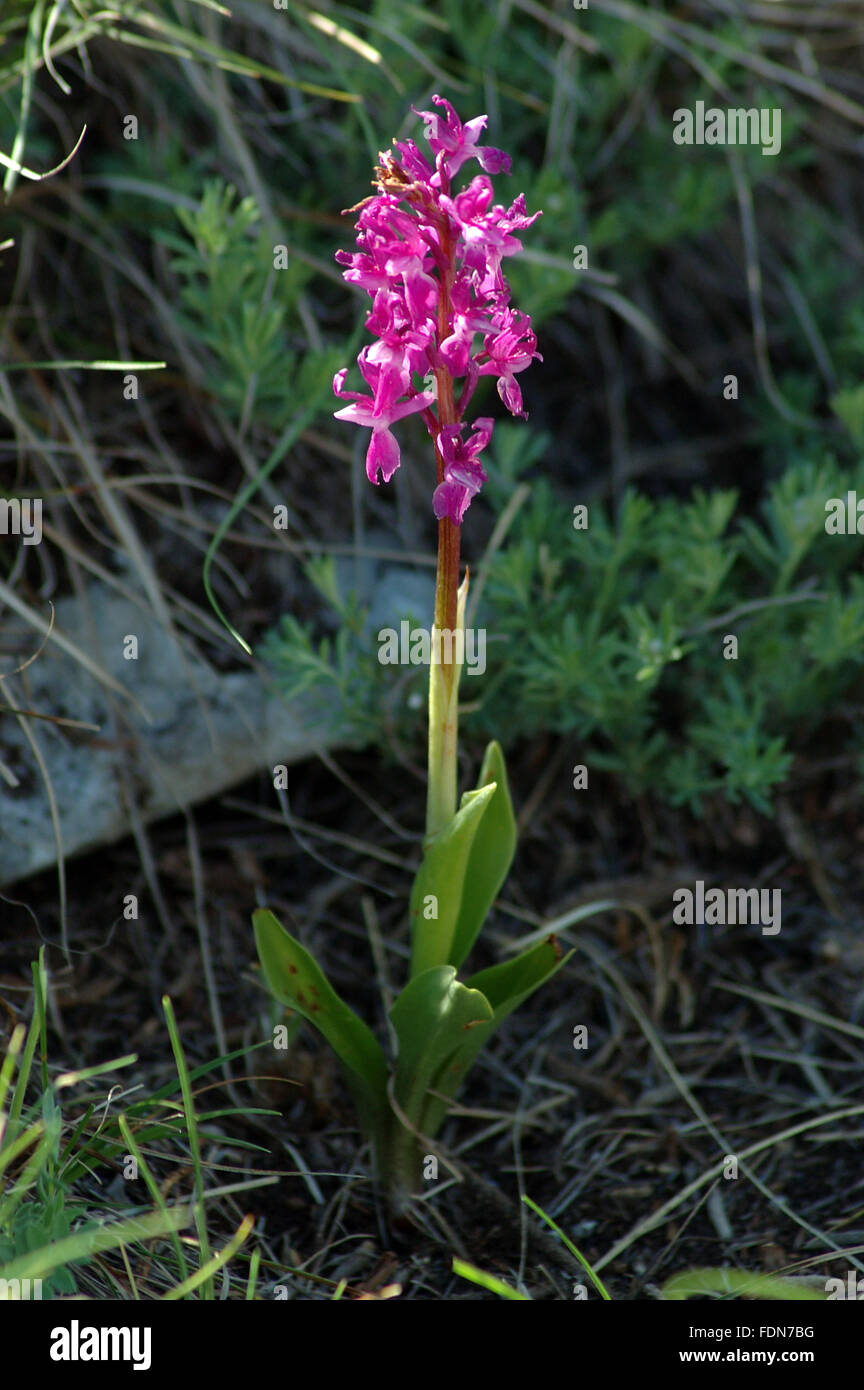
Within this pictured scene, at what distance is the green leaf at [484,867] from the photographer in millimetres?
2121

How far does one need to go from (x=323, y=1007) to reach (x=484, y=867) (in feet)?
1.17

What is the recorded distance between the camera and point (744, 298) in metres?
3.75

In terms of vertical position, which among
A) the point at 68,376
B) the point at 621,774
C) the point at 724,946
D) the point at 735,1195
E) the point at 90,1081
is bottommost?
the point at 735,1195

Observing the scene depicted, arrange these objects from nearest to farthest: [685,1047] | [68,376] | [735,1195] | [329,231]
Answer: [735,1195] < [685,1047] < [68,376] < [329,231]

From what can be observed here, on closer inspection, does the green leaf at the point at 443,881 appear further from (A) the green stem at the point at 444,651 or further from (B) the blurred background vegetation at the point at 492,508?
(B) the blurred background vegetation at the point at 492,508

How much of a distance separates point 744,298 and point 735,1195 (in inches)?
103

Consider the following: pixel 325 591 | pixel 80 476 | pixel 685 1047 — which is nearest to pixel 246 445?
pixel 80 476

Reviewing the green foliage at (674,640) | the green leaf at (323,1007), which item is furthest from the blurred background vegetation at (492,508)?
the green leaf at (323,1007)

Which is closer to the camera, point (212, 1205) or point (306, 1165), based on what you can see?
point (212, 1205)

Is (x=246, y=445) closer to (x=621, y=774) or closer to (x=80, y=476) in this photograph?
(x=80, y=476)
